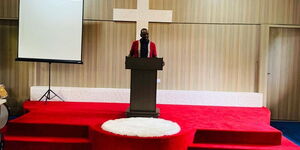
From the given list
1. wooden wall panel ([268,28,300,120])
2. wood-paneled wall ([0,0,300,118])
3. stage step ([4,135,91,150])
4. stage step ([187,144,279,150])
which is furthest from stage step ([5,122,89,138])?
wooden wall panel ([268,28,300,120])

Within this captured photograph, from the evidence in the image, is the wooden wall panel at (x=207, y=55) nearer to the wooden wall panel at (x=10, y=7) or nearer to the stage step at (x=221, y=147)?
the stage step at (x=221, y=147)

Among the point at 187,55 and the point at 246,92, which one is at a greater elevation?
the point at 187,55

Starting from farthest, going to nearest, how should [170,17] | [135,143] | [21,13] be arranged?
[170,17], [21,13], [135,143]

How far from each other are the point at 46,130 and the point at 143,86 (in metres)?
1.40

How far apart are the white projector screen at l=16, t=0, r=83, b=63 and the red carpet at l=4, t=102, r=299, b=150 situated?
131 centimetres

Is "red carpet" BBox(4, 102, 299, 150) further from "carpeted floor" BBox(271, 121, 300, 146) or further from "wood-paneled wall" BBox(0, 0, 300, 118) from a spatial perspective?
"wood-paneled wall" BBox(0, 0, 300, 118)

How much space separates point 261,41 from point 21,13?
4.53 m

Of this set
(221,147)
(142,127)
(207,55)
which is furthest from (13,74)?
(221,147)

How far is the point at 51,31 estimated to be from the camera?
5711mm

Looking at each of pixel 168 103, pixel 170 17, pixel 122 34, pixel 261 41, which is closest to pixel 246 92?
pixel 261 41

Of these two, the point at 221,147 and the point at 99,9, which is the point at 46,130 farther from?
the point at 99,9

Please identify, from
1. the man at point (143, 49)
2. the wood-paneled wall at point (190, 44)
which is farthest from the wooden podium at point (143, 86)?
the wood-paneled wall at point (190, 44)

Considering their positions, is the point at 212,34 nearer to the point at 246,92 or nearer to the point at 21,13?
the point at 246,92

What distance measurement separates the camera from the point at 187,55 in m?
6.29
